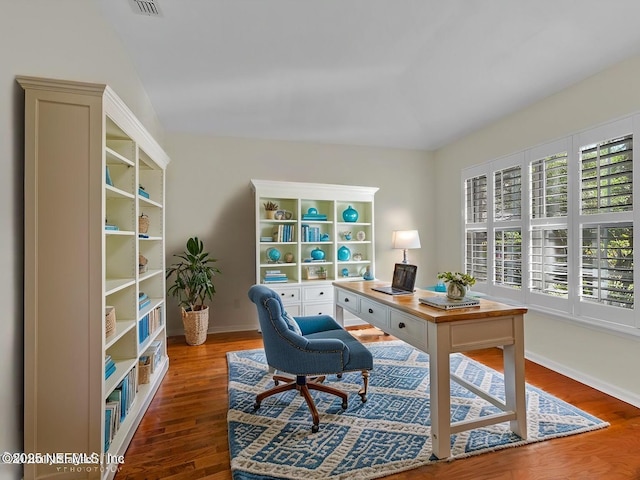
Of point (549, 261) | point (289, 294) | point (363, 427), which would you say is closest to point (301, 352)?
point (363, 427)

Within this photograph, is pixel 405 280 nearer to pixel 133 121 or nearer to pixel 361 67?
pixel 361 67

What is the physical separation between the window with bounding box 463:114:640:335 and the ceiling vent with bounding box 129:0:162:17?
3.58m

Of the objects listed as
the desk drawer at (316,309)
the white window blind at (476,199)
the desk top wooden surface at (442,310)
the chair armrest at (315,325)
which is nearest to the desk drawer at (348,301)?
the chair armrest at (315,325)

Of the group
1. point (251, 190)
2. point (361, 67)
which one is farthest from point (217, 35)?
point (251, 190)

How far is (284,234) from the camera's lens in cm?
441

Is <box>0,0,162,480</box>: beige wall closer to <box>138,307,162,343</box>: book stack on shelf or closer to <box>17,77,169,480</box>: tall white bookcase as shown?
<box>17,77,169,480</box>: tall white bookcase

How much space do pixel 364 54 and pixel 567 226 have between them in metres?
2.43

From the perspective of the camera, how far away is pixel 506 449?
1.95 meters

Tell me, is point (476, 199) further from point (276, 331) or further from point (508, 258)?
point (276, 331)

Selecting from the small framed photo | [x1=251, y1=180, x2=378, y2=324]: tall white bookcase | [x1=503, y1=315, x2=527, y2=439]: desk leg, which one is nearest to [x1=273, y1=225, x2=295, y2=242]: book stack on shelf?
[x1=251, y1=180, x2=378, y2=324]: tall white bookcase

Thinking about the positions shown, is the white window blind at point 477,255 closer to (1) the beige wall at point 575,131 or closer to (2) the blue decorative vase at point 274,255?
(1) the beige wall at point 575,131

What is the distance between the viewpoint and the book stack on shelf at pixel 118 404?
1.84 metres

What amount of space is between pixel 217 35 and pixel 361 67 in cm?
122

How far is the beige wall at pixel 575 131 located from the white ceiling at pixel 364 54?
0.45ft
